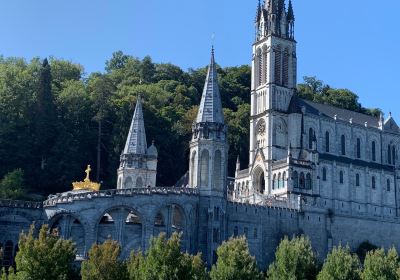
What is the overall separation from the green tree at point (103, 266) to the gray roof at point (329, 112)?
2025 inches

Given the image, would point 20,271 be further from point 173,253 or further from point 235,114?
point 235,114

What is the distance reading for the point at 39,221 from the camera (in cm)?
5366

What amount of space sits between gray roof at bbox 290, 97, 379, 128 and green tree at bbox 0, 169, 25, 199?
34.9 metres

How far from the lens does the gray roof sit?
86850 mm

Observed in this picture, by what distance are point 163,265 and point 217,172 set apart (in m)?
20.5

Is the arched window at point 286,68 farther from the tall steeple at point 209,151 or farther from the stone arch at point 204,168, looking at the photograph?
the stone arch at point 204,168

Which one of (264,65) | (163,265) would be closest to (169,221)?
(163,265)

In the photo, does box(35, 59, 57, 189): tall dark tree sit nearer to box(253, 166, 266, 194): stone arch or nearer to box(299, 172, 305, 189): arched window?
box(253, 166, 266, 194): stone arch

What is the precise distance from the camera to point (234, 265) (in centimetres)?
4269

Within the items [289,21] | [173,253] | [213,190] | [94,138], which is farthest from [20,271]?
[289,21]

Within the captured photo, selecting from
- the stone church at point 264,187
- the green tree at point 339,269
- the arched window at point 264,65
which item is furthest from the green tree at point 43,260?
the arched window at point 264,65

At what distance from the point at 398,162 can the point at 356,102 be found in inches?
1236

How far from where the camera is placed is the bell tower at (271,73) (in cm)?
8506

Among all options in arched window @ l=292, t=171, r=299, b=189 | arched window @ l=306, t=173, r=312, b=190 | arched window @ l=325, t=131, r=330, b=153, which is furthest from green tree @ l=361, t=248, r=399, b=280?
arched window @ l=325, t=131, r=330, b=153
